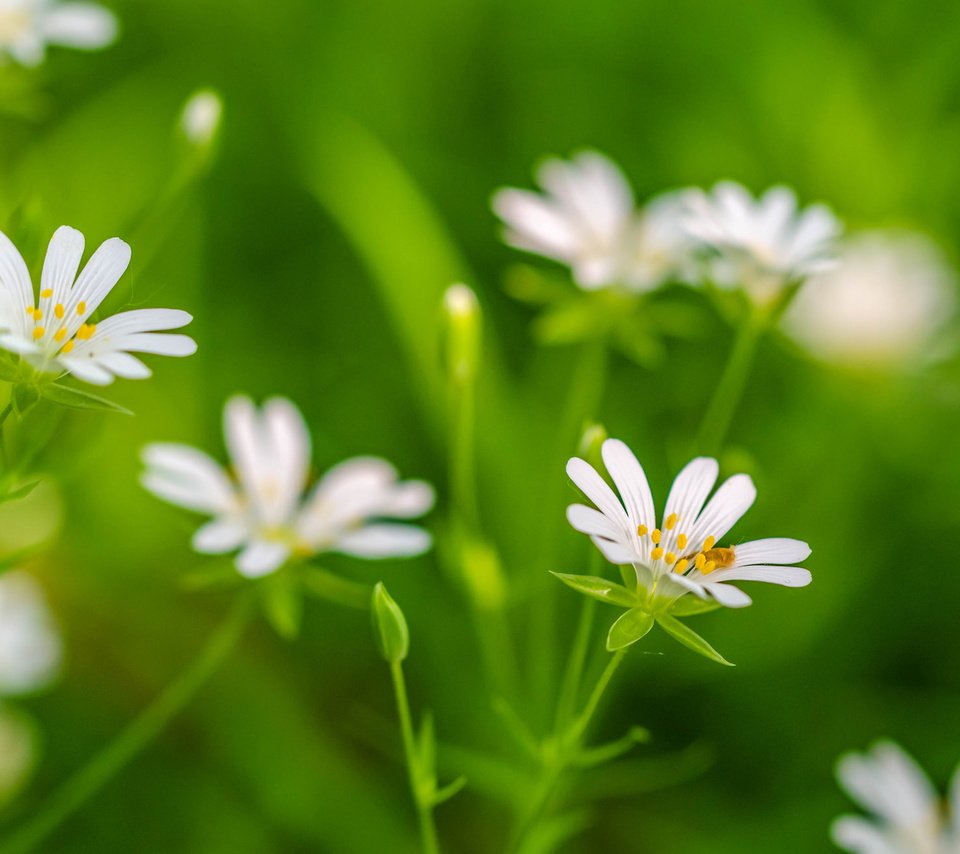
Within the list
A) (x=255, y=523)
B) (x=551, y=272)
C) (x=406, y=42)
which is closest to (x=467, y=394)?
(x=255, y=523)

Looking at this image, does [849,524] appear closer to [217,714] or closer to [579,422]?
[579,422]

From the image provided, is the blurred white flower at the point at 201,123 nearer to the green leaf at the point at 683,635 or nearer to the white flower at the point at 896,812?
the green leaf at the point at 683,635

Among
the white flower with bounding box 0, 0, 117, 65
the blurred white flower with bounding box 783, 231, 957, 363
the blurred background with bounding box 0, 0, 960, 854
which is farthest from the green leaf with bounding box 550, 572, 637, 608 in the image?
the blurred white flower with bounding box 783, 231, 957, 363

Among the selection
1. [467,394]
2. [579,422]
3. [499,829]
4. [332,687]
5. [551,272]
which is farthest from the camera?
[551,272]

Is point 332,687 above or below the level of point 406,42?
below

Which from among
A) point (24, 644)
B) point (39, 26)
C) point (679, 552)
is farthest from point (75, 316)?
point (24, 644)

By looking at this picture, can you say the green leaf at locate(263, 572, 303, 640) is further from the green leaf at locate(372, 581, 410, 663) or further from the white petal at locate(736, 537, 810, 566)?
the white petal at locate(736, 537, 810, 566)

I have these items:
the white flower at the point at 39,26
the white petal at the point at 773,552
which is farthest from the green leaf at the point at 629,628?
the white flower at the point at 39,26

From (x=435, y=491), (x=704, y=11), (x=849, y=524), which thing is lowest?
(x=435, y=491)
